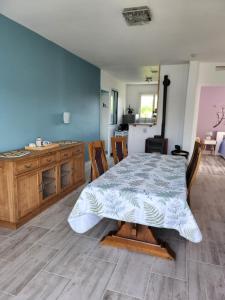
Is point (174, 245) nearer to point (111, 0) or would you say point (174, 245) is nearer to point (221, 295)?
point (221, 295)

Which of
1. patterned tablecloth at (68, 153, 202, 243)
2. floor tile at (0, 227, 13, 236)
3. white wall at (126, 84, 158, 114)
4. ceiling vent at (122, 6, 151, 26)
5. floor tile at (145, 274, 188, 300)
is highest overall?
ceiling vent at (122, 6, 151, 26)

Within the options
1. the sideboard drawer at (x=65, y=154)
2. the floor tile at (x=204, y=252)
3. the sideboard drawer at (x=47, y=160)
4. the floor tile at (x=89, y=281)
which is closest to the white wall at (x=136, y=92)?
the sideboard drawer at (x=65, y=154)

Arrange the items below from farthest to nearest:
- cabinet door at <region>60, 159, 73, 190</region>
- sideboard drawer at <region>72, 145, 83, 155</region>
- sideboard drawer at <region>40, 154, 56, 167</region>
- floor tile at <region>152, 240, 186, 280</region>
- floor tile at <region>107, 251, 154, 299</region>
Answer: sideboard drawer at <region>72, 145, 83, 155</region> → cabinet door at <region>60, 159, 73, 190</region> → sideboard drawer at <region>40, 154, 56, 167</region> → floor tile at <region>152, 240, 186, 280</region> → floor tile at <region>107, 251, 154, 299</region>

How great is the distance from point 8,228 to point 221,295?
7.25 feet

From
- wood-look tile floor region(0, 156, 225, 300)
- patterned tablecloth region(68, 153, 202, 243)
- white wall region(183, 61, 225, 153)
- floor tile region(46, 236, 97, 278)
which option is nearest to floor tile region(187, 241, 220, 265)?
wood-look tile floor region(0, 156, 225, 300)

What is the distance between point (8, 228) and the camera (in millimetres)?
2438

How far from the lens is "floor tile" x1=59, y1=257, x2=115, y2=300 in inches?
61.6

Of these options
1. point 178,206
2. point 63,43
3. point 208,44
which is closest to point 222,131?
point 208,44

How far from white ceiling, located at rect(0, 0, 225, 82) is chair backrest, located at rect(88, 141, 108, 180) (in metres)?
1.64

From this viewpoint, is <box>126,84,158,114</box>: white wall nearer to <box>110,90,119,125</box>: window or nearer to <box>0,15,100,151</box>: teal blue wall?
<box>110,90,119,125</box>: window

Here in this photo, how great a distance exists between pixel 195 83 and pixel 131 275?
454 centimetres

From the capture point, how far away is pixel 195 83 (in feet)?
16.4

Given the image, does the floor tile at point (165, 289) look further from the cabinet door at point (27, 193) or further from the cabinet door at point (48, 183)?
the cabinet door at point (48, 183)

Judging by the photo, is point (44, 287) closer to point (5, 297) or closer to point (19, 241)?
point (5, 297)
